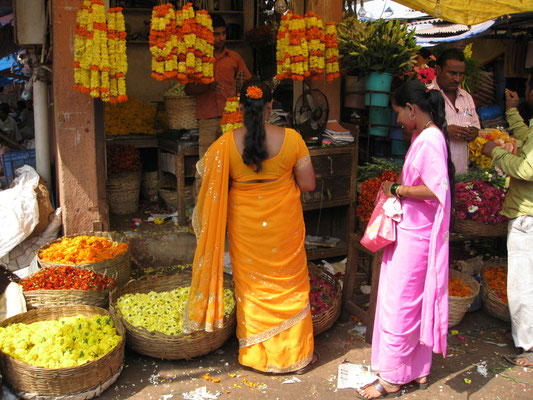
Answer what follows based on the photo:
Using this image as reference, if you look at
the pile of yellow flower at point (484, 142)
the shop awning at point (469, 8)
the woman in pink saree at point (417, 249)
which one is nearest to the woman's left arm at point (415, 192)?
the woman in pink saree at point (417, 249)

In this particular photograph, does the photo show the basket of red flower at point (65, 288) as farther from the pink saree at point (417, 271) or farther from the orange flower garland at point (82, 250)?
the pink saree at point (417, 271)

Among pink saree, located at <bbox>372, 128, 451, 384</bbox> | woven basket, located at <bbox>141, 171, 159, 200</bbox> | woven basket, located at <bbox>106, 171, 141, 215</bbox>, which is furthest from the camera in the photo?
woven basket, located at <bbox>141, 171, 159, 200</bbox>

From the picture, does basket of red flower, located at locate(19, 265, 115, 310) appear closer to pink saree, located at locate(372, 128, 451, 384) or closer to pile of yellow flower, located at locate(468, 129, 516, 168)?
pink saree, located at locate(372, 128, 451, 384)

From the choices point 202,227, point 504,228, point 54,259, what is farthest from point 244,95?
point 504,228

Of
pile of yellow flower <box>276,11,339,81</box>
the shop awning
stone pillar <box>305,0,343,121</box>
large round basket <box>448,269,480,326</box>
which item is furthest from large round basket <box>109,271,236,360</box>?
the shop awning

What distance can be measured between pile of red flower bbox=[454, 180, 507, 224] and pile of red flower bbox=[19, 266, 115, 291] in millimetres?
3120

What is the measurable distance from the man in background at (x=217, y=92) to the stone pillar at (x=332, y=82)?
0.93 metres

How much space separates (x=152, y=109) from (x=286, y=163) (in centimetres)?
434

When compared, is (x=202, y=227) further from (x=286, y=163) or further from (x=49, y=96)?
(x=49, y=96)

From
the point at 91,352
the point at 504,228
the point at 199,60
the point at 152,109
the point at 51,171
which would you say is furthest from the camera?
the point at 152,109

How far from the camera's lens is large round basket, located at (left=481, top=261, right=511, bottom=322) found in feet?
14.9

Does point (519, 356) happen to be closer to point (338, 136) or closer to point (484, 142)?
point (484, 142)

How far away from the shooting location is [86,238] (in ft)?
15.9

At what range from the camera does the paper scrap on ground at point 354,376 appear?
11.9 ft
